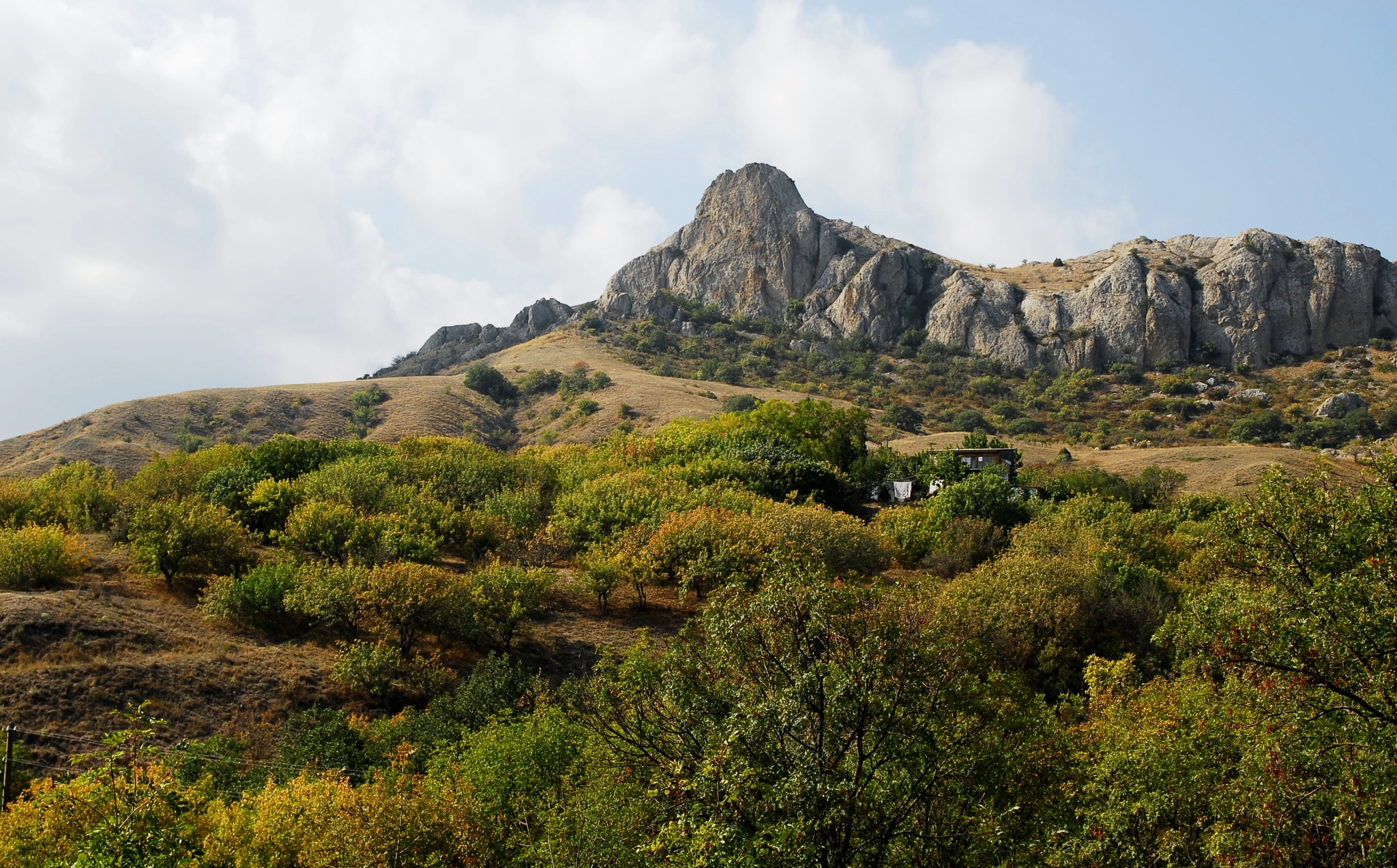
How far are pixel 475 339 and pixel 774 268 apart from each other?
4104 cm

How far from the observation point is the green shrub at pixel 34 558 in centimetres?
2411

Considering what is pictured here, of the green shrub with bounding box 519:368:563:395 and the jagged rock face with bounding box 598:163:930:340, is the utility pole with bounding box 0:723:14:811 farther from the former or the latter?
the jagged rock face with bounding box 598:163:930:340

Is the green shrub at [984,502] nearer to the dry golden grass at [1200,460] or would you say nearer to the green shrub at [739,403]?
the dry golden grass at [1200,460]

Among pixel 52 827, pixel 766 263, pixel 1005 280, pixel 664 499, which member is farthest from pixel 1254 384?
pixel 52 827

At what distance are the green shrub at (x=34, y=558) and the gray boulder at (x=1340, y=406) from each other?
84.6 meters

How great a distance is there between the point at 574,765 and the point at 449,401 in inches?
2587

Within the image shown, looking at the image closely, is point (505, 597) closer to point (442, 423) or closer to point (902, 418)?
point (442, 423)

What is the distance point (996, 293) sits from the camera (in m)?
103

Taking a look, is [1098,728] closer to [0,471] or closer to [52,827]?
[52,827]

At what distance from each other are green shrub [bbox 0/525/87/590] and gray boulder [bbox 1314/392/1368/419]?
84636 millimetres

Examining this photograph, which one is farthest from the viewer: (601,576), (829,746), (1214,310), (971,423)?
(1214,310)

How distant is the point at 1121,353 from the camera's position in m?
91.9

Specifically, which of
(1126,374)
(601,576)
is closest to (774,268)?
(1126,374)

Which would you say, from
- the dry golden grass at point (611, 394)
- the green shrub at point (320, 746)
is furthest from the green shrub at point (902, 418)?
the green shrub at point (320, 746)
